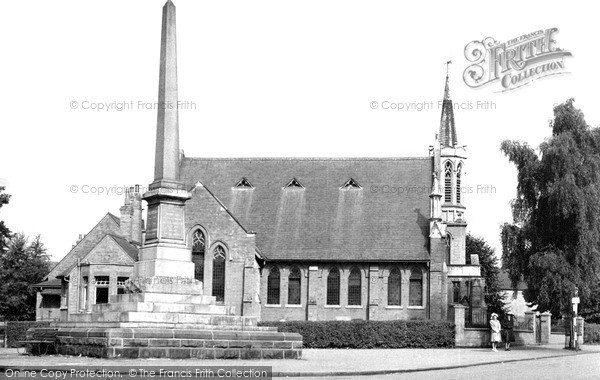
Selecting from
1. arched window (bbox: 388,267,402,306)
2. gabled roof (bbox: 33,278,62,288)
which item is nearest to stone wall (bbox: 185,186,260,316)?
arched window (bbox: 388,267,402,306)

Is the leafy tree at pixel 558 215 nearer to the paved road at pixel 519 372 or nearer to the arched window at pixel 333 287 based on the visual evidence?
the arched window at pixel 333 287

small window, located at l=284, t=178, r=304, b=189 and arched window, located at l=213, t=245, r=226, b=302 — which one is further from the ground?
small window, located at l=284, t=178, r=304, b=189

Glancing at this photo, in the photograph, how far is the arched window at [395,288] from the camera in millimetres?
54375

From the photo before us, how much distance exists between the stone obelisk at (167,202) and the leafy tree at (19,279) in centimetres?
3516

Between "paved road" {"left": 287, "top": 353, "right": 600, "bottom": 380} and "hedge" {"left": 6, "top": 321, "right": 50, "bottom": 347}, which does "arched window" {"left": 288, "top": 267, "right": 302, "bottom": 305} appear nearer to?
"hedge" {"left": 6, "top": 321, "right": 50, "bottom": 347}

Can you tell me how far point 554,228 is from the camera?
45.5 metres

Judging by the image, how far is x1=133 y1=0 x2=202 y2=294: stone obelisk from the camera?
99.6 ft

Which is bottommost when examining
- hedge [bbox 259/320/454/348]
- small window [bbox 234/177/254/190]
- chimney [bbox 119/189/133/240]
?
hedge [bbox 259/320/454/348]

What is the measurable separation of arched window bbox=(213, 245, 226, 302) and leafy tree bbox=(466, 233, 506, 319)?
127 ft

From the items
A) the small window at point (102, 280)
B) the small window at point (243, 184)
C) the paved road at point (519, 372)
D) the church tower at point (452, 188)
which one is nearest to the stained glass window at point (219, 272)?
the small window at point (102, 280)

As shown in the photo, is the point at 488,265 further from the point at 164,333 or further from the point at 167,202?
the point at 164,333

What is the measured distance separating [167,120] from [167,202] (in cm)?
282

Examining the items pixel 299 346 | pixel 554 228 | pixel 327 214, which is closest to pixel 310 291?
pixel 327 214

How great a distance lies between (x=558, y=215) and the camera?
44.4m
